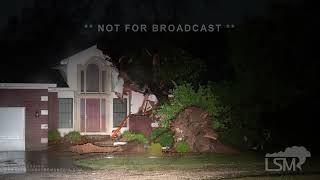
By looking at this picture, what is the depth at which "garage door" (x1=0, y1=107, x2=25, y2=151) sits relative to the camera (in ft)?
62.8

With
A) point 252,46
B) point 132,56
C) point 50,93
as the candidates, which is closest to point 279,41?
point 252,46

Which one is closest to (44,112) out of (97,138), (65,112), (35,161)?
(65,112)

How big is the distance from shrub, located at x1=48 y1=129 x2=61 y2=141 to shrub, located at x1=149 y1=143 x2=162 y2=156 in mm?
3062

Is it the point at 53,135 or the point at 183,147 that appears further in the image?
the point at 53,135

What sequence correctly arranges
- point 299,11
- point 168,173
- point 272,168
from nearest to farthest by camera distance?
point 168,173, point 272,168, point 299,11

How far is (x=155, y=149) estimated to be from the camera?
18.6m

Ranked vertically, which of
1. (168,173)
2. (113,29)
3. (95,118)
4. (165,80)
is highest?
(113,29)

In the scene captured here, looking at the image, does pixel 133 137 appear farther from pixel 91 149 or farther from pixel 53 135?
pixel 53 135

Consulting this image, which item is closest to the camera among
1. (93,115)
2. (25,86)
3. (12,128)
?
(12,128)

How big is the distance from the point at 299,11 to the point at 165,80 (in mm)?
4881

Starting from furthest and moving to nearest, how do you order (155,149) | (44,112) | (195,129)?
(44,112) < (195,129) < (155,149)

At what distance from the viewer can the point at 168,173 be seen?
48.4ft

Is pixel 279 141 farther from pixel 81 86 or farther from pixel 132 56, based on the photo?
pixel 81 86

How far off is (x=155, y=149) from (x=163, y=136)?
0.94 meters
